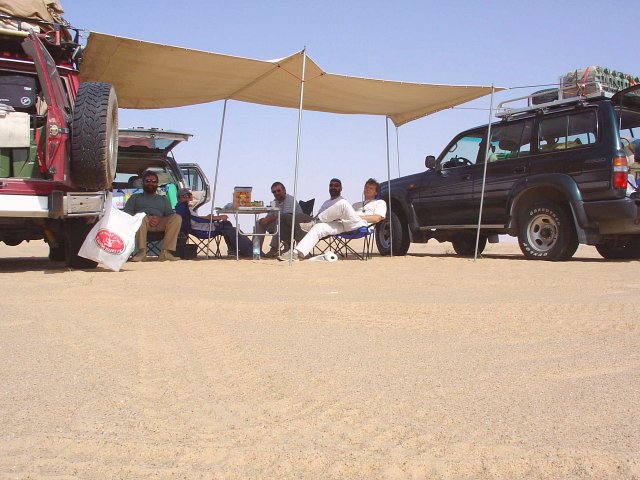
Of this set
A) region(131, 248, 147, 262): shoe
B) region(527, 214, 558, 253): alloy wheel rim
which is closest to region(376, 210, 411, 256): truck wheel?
region(527, 214, 558, 253): alloy wheel rim

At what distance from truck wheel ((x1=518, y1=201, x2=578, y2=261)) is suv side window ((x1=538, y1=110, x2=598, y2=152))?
70cm

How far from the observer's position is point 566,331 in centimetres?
375

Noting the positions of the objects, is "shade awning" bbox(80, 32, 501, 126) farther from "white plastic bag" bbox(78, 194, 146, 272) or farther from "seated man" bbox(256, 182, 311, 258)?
"white plastic bag" bbox(78, 194, 146, 272)

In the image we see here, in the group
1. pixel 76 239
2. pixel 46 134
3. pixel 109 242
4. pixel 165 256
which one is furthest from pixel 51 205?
pixel 165 256

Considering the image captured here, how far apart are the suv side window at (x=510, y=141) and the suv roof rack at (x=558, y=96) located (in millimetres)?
172

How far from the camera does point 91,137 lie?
6.22 m

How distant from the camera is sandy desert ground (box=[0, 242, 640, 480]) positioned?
1.99m

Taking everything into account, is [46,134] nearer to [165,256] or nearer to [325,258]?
[165,256]

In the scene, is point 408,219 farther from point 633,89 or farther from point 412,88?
point 633,89

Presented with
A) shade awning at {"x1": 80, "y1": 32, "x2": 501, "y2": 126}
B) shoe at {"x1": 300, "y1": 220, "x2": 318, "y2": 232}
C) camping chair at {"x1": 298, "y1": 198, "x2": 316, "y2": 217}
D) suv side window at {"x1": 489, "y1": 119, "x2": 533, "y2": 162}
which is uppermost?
shade awning at {"x1": 80, "y1": 32, "x2": 501, "y2": 126}

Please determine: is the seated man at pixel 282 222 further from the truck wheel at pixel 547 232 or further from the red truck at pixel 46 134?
the red truck at pixel 46 134

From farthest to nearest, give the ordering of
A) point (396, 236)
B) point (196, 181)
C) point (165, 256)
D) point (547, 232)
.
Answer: point (196, 181), point (396, 236), point (165, 256), point (547, 232)

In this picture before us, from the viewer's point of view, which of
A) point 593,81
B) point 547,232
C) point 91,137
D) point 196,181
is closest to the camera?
point 91,137

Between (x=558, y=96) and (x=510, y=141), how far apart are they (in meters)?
0.79
